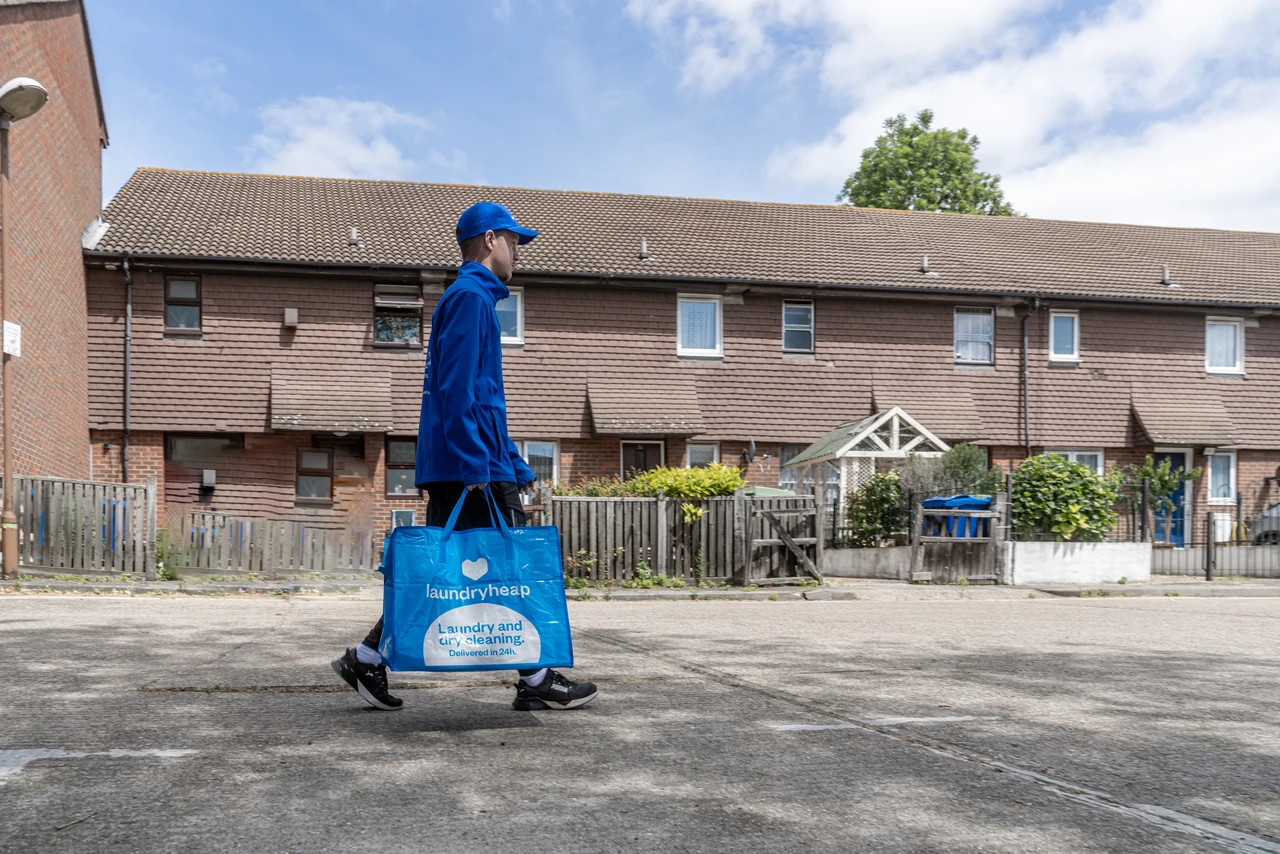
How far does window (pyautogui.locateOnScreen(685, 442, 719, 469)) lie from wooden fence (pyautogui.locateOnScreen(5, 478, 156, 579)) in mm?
12082

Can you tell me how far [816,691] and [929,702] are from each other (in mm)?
556

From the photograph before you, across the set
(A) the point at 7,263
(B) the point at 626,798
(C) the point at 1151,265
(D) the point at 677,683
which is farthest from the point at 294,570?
(C) the point at 1151,265

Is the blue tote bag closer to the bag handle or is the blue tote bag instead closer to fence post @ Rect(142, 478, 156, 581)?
the bag handle

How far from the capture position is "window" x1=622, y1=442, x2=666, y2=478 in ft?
78.8

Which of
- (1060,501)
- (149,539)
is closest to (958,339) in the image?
(1060,501)

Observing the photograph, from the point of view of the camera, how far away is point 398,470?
75.7 feet

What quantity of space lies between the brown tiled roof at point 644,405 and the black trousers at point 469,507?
59.9ft

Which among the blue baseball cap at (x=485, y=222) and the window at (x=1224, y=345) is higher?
the window at (x=1224, y=345)

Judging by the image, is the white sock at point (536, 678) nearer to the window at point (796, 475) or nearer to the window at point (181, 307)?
the window at point (796, 475)

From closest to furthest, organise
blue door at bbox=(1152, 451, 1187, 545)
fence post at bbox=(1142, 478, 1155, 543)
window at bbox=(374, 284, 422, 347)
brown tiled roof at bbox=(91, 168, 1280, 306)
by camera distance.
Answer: fence post at bbox=(1142, 478, 1155, 543)
blue door at bbox=(1152, 451, 1187, 545)
window at bbox=(374, 284, 422, 347)
brown tiled roof at bbox=(91, 168, 1280, 306)

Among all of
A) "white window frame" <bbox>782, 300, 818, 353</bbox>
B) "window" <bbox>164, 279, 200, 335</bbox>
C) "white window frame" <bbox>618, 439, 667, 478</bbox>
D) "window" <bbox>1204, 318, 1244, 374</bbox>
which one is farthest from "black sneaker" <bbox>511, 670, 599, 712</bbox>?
"window" <bbox>1204, 318, 1244, 374</bbox>

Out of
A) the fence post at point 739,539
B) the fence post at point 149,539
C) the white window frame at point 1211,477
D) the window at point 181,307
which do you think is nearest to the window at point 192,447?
the window at point 181,307

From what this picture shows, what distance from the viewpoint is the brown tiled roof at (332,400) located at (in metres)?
22.0

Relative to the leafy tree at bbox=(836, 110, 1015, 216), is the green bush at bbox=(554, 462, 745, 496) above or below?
below
